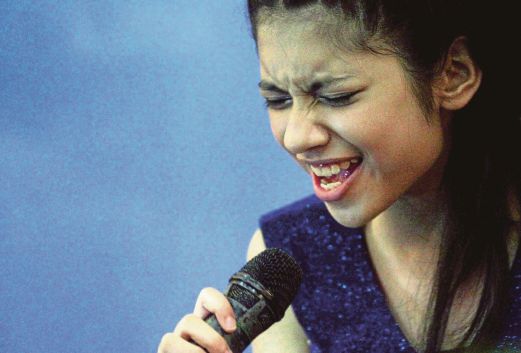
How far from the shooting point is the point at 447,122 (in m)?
1.08

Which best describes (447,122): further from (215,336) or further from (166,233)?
(166,233)

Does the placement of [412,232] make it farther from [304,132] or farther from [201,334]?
[201,334]

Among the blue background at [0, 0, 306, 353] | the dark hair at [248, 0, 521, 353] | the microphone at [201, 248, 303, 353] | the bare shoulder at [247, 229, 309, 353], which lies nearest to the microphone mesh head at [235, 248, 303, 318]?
the microphone at [201, 248, 303, 353]

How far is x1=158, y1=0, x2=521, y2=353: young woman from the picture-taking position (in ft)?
3.09

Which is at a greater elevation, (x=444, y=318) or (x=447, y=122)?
(x=447, y=122)

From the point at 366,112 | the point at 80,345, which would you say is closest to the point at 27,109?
the point at 80,345

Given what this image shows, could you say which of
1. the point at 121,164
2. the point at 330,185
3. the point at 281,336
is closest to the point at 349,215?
the point at 330,185

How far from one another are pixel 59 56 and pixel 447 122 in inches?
33.6

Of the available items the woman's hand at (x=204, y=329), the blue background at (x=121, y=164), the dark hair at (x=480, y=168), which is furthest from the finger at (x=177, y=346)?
the blue background at (x=121, y=164)

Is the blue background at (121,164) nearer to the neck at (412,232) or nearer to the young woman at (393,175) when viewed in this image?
the young woman at (393,175)

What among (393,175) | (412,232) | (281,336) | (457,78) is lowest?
(281,336)

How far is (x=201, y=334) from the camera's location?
785mm

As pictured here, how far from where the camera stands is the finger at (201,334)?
0.77 meters

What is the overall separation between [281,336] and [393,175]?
1.42 ft
